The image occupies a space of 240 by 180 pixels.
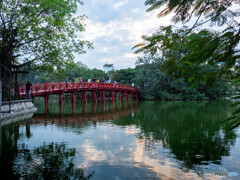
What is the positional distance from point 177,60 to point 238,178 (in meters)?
3.06

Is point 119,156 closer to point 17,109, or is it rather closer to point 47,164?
point 47,164

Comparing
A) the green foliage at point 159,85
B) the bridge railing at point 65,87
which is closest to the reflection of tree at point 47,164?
the bridge railing at point 65,87

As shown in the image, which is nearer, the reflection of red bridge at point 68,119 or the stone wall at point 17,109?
the stone wall at point 17,109

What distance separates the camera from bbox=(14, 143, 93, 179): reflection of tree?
454 cm

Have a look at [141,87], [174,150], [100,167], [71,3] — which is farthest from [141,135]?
[141,87]

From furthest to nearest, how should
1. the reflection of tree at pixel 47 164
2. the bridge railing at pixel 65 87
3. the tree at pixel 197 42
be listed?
the bridge railing at pixel 65 87, the reflection of tree at pixel 47 164, the tree at pixel 197 42

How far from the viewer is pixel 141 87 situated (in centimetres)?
4759

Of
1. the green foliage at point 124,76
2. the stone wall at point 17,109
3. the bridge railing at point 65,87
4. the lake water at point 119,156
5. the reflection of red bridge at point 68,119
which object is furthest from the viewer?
the green foliage at point 124,76

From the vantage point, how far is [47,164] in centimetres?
521

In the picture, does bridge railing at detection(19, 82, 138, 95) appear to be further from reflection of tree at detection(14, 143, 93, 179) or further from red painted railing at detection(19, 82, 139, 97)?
reflection of tree at detection(14, 143, 93, 179)

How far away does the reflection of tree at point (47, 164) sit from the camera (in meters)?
4.54

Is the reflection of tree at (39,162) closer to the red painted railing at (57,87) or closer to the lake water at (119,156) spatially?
the lake water at (119,156)

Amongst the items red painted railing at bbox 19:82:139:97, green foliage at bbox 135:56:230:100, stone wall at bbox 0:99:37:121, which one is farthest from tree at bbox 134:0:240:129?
green foliage at bbox 135:56:230:100

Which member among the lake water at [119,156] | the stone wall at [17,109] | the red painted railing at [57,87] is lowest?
the lake water at [119,156]
